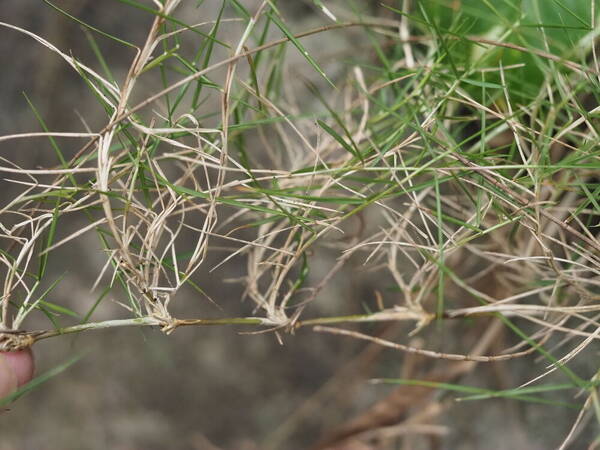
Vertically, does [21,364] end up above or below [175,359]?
above

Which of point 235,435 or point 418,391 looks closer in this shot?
point 418,391

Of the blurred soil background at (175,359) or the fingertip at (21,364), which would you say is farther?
the blurred soil background at (175,359)

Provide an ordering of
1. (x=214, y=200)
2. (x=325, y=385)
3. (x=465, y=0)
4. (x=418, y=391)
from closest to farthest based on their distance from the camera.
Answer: (x=214, y=200)
(x=465, y=0)
(x=418, y=391)
(x=325, y=385)

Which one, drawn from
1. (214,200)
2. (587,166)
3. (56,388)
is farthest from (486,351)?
(56,388)

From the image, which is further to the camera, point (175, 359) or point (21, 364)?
point (175, 359)

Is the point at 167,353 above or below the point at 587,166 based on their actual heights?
below

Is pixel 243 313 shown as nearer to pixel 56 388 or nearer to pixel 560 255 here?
pixel 56 388

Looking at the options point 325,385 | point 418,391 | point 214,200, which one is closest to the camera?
point 214,200

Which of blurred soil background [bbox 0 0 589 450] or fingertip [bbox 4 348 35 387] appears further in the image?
blurred soil background [bbox 0 0 589 450]
